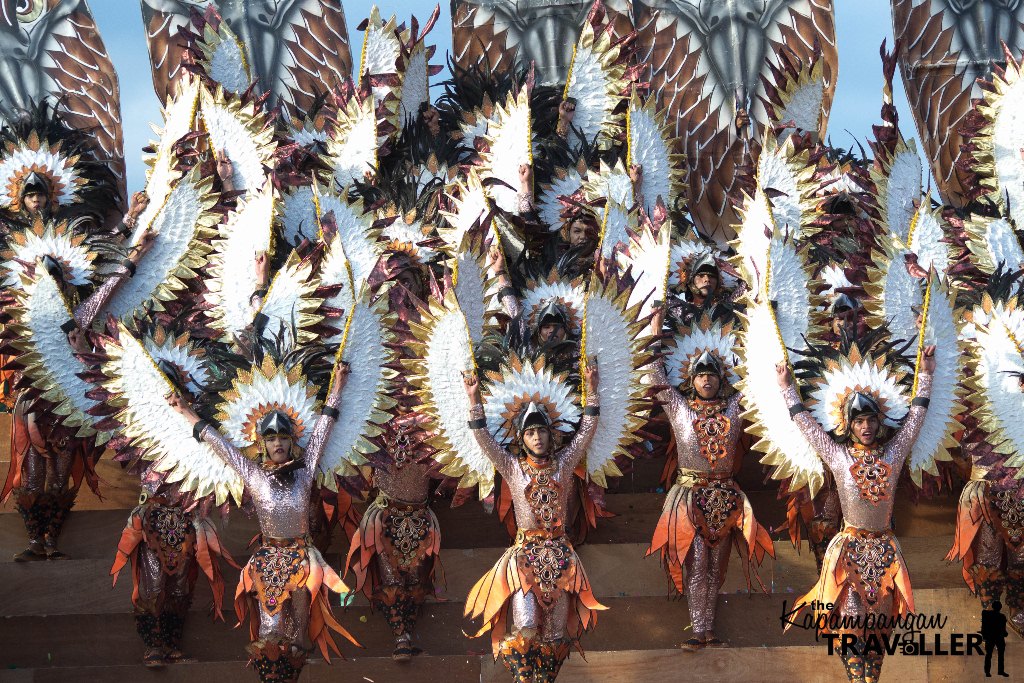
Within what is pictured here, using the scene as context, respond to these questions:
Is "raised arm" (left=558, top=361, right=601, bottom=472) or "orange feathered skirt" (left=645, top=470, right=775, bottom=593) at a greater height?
"raised arm" (left=558, top=361, right=601, bottom=472)

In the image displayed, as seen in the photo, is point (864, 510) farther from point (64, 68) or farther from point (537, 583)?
point (64, 68)

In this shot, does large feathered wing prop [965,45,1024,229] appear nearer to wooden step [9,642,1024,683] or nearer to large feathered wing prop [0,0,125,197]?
wooden step [9,642,1024,683]

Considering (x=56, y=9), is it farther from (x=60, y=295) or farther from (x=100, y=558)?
(x=100, y=558)

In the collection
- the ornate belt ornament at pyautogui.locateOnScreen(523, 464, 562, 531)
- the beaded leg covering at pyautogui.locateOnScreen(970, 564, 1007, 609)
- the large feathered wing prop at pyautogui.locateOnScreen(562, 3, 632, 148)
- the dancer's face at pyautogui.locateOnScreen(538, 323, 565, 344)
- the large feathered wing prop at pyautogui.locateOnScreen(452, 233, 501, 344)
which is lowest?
the beaded leg covering at pyautogui.locateOnScreen(970, 564, 1007, 609)

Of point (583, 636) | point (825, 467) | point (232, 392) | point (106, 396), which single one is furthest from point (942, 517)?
point (106, 396)

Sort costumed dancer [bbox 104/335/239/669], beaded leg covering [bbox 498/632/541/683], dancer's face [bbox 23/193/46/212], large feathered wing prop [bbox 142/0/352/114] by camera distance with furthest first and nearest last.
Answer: large feathered wing prop [bbox 142/0/352/114] → dancer's face [bbox 23/193/46/212] → costumed dancer [bbox 104/335/239/669] → beaded leg covering [bbox 498/632/541/683]

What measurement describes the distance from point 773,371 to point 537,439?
3.69 feet

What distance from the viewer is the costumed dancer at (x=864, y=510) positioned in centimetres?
656

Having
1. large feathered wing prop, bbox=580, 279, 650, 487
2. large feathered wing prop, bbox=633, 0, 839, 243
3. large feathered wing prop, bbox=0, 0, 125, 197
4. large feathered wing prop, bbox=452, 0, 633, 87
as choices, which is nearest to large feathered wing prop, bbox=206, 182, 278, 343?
large feathered wing prop, bbox=580, 279, 650, 487

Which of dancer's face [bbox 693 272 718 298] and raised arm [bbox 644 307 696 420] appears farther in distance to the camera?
dancer's face [bbox 693 272 718 298]

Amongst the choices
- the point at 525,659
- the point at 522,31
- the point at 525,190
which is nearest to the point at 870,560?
the point at 525,659

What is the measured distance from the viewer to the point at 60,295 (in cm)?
761

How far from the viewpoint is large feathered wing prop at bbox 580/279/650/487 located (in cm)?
668

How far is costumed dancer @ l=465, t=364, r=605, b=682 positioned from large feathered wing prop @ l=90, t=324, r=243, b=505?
1.14m
